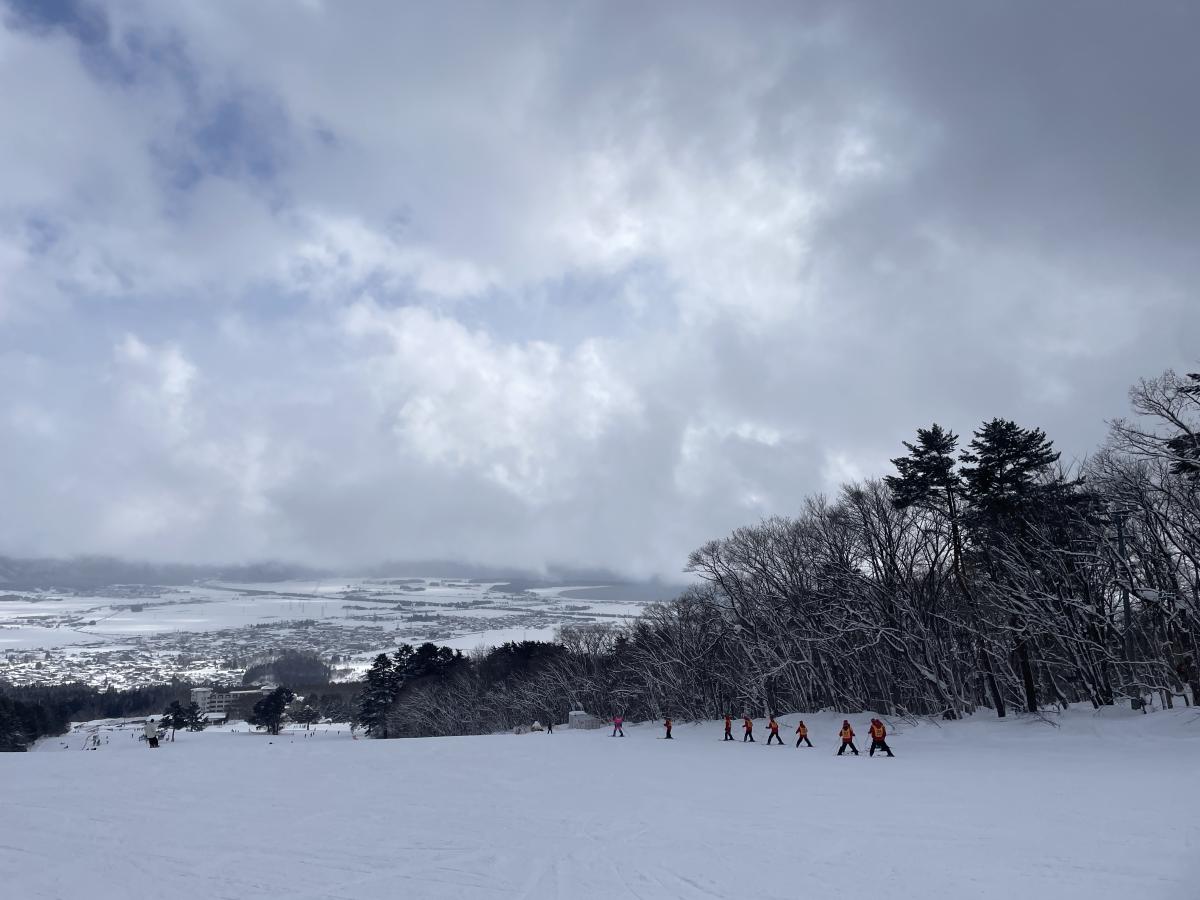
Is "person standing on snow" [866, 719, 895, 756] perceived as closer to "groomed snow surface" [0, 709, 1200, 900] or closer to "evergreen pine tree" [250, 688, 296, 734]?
"groomed snow surface" [0, 709, 1200, 900]

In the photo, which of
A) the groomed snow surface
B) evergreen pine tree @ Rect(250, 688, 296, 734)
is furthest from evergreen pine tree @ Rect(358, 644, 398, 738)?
the groomed snow surface

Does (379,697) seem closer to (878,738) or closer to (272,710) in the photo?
(272,710)

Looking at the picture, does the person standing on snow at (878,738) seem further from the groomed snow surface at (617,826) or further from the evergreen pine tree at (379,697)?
the evergreen pine tree at (379,697)

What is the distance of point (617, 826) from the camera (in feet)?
47.0

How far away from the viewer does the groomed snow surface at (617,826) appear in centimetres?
993

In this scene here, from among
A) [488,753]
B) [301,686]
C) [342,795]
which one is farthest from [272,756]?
[301,686]

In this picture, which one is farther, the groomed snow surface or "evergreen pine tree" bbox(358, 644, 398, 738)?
"evergreen pine tree" bbox(358, 644, 398, 738)

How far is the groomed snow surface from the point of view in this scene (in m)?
9.93

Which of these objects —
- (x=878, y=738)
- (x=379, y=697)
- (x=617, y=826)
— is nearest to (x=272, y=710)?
(x=379, y=697)

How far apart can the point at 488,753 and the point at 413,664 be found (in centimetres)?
7085

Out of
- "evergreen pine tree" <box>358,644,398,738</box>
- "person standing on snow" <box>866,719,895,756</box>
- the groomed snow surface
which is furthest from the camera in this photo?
"evergreen pine tree" <box>358,644,398,738</box>

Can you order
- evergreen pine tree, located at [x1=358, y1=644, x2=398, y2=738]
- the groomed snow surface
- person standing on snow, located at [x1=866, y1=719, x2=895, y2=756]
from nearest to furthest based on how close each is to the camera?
the groomed snow surface
person standing on snow, located at [x1=866, y1=719, x2=895, y2=756]
evergreen pine tree, located at [x1=358, y1=644, x2=398, y2=738]

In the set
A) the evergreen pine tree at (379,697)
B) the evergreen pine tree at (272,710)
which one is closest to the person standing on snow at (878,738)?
the evergreen pine tree at (379,697)

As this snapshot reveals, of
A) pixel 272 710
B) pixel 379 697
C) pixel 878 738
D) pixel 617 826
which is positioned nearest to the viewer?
pixel 617 826
